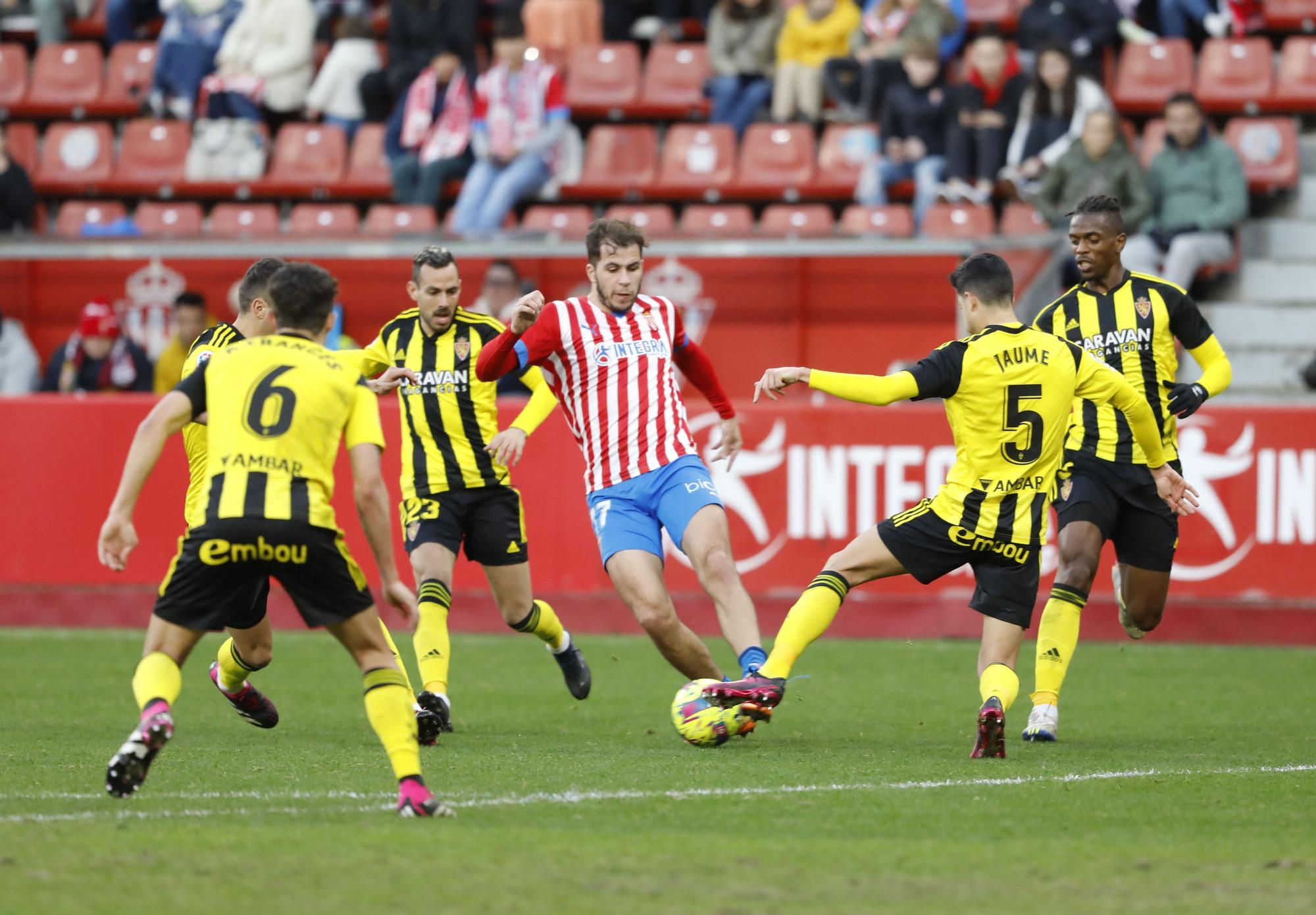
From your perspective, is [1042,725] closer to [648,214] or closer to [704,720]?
[704,720]

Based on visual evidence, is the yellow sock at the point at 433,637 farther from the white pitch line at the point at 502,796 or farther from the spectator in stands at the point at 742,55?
the spectator in stands at the point at 742,55

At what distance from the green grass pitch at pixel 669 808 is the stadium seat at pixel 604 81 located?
8.86 meters

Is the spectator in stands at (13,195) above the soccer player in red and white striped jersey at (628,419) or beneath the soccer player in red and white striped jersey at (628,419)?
above

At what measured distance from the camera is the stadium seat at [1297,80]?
54.9 ft

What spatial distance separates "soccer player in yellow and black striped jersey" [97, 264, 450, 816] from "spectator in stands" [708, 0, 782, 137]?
12074 millimetres

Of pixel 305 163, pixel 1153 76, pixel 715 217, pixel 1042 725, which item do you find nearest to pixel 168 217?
pixel 305 163

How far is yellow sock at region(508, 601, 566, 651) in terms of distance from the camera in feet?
29.7

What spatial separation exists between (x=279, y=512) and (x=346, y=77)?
13.4 metres

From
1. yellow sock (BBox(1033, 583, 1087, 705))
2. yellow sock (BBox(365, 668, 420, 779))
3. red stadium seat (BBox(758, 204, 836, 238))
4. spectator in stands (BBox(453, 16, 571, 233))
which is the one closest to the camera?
yellow sock (BBox(365, 668, 420, 779))

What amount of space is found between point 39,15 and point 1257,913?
18.7 meters

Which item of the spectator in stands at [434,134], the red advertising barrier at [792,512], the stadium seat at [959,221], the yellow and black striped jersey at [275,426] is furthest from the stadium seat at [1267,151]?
the yellow and black striped jersey at [275,426]

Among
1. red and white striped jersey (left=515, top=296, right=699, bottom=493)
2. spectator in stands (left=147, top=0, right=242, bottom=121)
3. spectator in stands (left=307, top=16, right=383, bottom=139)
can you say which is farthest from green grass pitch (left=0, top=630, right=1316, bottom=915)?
spectator in stands (left=147, top=0, right=242, bottom=121)

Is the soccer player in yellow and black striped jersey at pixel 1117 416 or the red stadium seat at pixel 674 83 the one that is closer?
the soccer player in yellow and black striped jersey at pixel 1117 416

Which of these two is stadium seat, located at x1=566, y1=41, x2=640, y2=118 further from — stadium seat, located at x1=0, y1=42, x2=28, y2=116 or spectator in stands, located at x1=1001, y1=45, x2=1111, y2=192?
stadium seat, located at x1=0, y1=42, x2=28, y2=116
